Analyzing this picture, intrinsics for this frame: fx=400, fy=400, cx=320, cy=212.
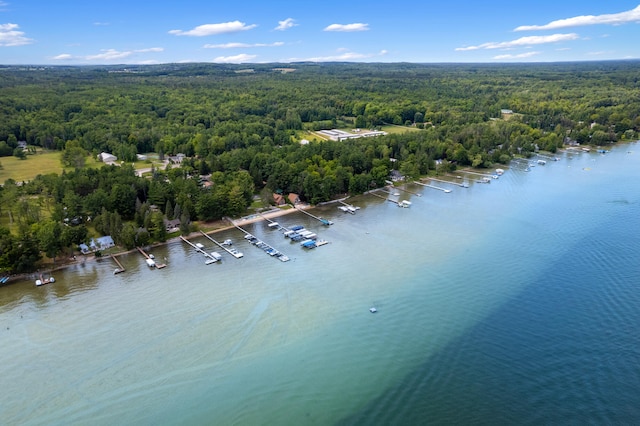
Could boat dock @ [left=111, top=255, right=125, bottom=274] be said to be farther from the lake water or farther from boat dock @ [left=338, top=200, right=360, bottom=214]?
boat dock @ [left=338, top=200, right=360, bottom=214]

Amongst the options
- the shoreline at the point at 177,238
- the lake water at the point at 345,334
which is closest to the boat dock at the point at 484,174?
the lake water at the point at 345,334

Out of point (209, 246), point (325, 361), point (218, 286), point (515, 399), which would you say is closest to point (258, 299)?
point (218, 286)

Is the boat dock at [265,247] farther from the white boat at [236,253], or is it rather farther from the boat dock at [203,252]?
the boat dock at [203,252]

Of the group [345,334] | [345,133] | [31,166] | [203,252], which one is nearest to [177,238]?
[203,252]

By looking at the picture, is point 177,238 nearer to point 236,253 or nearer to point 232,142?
point 236,253

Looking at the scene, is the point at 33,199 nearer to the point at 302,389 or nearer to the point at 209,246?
the point at 209,246

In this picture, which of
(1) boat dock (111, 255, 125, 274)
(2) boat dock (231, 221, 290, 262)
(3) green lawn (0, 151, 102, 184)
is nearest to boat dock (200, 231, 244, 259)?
(2) boat dock (231, 221, 290, 262)

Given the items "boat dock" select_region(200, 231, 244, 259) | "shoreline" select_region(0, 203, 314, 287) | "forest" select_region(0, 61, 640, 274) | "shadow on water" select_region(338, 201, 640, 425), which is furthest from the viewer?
"forest" select_region(0, 61, 640, 274)
